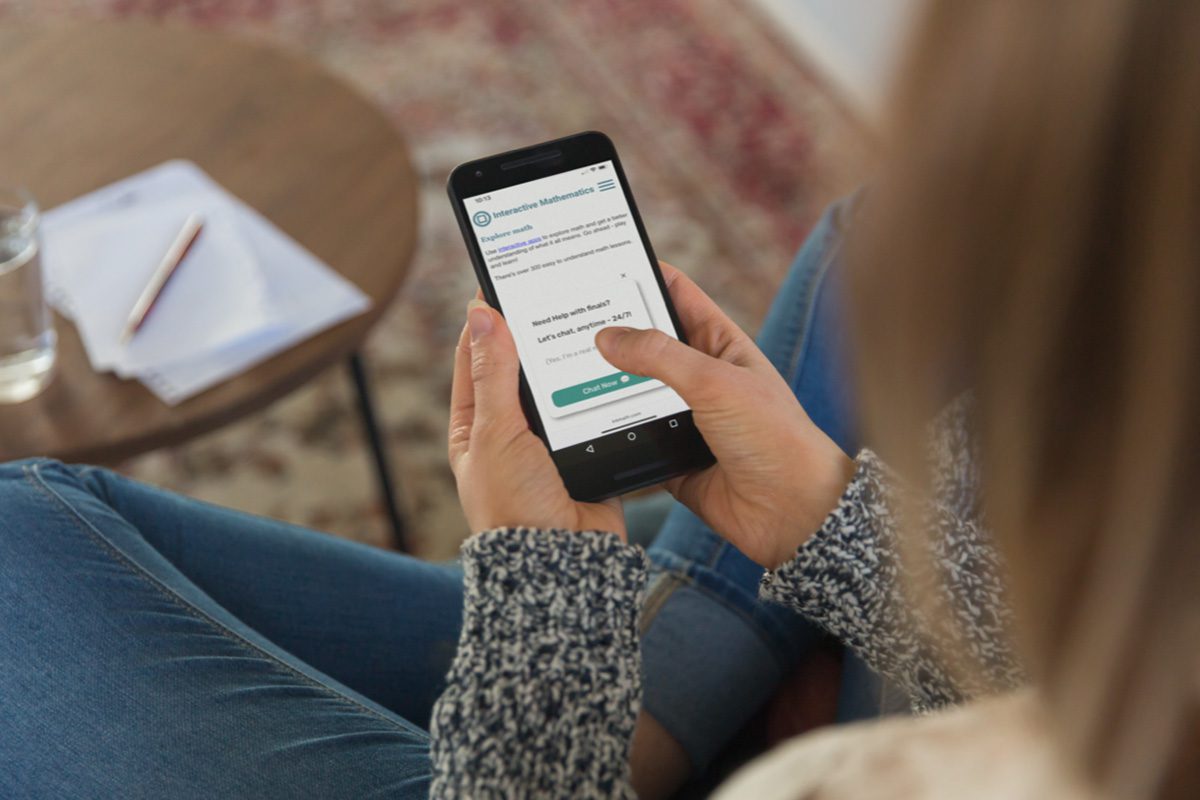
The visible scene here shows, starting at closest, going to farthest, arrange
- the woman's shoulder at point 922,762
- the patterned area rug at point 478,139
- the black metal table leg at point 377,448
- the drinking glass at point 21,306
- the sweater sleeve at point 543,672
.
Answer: the woman's shoulder at point 922,762 → the sweater sleeve at point 543,672 → the drinking glass at point 21,306 → the black metal table leg at point 377,448 → the patterned area rug at point 478,139

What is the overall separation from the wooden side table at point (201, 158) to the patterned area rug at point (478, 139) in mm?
213

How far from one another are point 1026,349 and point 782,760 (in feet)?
0.62

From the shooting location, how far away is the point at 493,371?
0.70 meters

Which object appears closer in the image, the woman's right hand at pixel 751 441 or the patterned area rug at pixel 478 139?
the woman's right hand at pixel 751 441

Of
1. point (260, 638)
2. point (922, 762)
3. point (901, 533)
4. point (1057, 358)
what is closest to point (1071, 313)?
point (1057, 358)

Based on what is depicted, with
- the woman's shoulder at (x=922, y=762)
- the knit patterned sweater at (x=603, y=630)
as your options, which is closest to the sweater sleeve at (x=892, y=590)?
the knit patterned sweater at (x=603, y=630)

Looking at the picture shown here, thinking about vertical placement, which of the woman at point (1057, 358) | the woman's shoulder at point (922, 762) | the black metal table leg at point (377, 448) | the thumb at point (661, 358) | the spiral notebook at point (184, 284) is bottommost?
the black metal table leg at point (377, 448)

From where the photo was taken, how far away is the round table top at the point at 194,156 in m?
1.00

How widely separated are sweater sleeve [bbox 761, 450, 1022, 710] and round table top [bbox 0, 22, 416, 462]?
581 millimetres

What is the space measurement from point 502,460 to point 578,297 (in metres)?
0.16

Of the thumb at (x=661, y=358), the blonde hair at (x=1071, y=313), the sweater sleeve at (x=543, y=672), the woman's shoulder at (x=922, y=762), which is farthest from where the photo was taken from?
the thumb at (x=661, y=358)

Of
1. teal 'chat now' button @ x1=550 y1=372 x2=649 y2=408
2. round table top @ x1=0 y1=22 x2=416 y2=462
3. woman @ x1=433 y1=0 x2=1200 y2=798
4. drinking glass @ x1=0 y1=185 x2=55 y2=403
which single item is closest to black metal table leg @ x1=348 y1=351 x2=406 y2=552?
round table top @ x1=0 y1=22 x2=416 y2=462

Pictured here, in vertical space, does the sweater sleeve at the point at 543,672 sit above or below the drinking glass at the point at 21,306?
above

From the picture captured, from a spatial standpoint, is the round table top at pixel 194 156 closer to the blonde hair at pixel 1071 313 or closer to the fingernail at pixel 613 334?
the fingernail at pixel 613 334
